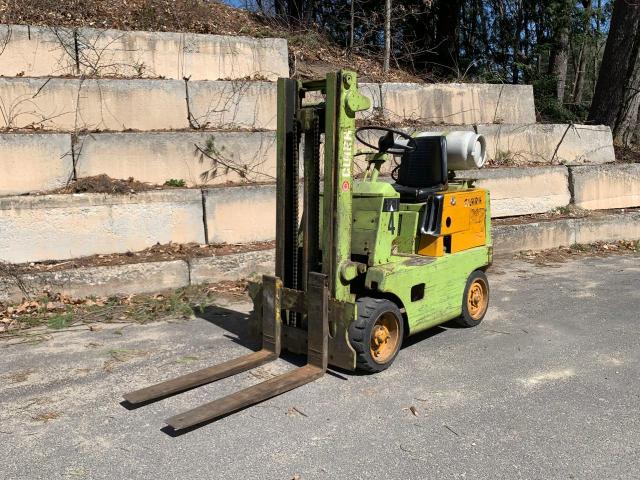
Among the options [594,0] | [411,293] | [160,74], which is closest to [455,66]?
[160,74]

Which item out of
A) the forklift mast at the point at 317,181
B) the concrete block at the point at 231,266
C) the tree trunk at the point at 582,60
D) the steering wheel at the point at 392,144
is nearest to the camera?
the forklift mast at the point at 317,181

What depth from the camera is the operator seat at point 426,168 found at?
17.6 feet

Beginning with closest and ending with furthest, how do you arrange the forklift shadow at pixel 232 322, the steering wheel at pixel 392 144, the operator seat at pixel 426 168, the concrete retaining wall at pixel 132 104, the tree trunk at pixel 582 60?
the steering wheel at pixel 392 144 → the forklift shadow at pixel 232 322 → the operator seat at pixel 426 168 → the concrete retaining wall at pixel 132 104 → the tree trunk at pixel 582 60

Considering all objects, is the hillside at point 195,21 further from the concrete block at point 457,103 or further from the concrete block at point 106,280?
the concrete block at point 106,280

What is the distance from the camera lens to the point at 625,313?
6.23 m

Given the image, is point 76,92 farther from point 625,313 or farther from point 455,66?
point 455,66

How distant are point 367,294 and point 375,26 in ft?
30.4

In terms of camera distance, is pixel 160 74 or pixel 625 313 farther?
pixel 160 74

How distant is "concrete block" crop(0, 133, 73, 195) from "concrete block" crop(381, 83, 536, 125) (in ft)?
17.7

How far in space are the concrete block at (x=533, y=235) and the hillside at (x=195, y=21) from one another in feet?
14.1

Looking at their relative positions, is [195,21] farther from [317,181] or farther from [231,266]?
[317,181]

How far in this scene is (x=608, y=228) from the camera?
1023 centimetres

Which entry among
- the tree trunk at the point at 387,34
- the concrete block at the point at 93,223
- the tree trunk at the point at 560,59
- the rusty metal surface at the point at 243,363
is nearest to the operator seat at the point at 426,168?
the rusty metal surface at the point at 243,363

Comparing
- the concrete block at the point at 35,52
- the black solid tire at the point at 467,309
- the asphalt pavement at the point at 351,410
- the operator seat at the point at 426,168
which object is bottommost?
the asphalt pavement at the point at 351,410
